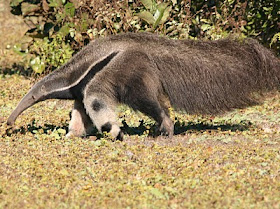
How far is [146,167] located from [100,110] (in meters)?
1.68

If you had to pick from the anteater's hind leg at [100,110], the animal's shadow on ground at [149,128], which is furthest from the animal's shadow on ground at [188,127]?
the anteater's hind leg at [100,110]

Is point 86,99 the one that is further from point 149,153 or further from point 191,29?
point 191,29

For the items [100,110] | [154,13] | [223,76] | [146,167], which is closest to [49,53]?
[154,13]

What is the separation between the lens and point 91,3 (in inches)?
488

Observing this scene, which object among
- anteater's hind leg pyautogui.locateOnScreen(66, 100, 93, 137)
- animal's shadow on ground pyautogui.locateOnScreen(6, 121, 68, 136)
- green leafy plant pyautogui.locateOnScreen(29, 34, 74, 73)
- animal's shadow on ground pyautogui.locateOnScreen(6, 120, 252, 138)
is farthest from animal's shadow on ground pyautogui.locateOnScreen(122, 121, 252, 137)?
green leafy plant pyautogui.locateOnScreen(29, 34, 74, 73)

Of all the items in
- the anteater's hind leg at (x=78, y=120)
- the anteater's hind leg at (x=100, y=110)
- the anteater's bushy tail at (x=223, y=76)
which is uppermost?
the anteater's bushy tail at (x=223, y=76)

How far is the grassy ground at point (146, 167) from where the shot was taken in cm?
549

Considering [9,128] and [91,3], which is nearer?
[9,128]

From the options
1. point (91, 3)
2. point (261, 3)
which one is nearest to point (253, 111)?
point (261, 3)

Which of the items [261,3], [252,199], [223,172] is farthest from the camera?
[261,3]

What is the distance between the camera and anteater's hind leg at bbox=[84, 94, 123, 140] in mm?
8047

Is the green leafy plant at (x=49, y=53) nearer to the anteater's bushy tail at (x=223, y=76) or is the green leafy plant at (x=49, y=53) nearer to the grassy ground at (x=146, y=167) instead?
the grassy ground at (x=146, y=167)

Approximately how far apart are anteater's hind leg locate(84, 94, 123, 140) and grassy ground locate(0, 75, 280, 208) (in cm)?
29

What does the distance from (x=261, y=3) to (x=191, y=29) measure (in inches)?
60.3
